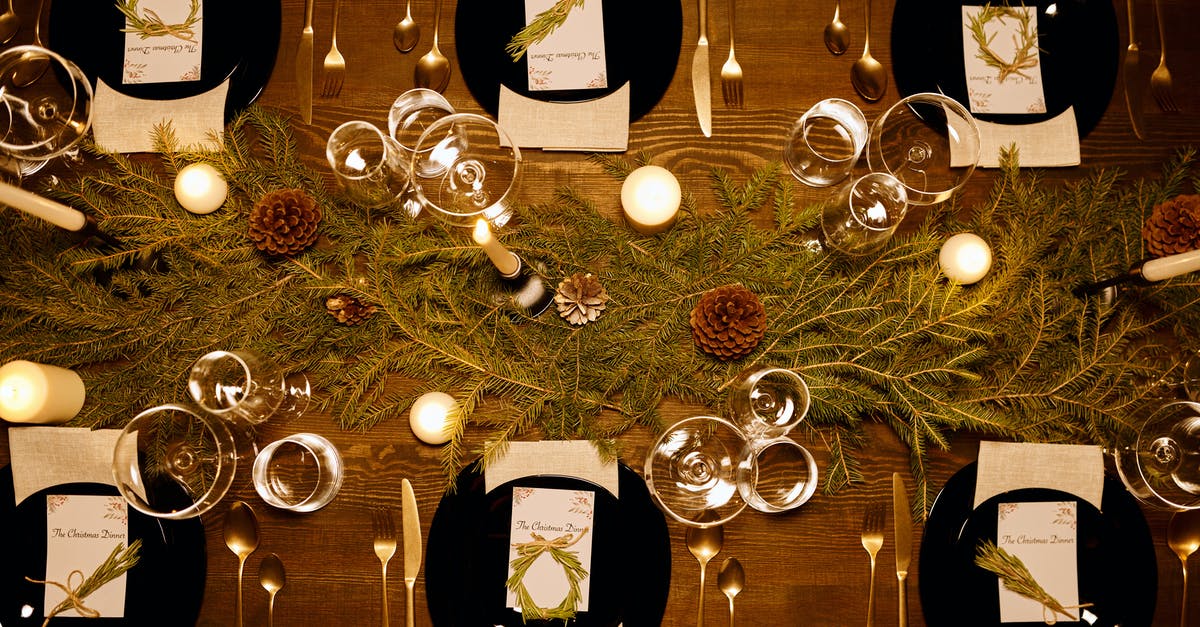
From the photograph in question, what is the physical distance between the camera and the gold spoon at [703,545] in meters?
1.09

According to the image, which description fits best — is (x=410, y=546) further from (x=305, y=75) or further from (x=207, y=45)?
(x=207, y=45)

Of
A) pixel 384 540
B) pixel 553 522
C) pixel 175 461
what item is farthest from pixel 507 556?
pixel 175 461

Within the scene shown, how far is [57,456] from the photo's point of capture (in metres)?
1.10

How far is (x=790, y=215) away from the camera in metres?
1.10

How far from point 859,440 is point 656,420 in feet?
1.10

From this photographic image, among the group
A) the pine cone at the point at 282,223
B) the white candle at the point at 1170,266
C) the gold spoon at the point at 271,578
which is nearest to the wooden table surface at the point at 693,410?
the gold spoon at the point at 271,578

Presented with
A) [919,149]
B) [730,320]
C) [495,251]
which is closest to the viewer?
[495,251]

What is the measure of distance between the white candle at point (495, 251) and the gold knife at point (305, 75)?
469 millimetres

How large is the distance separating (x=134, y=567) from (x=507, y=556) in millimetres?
611

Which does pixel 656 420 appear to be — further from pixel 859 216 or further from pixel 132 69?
pixel 132 69

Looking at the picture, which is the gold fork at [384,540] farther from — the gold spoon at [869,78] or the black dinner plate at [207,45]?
the gold spoon at [869,78]

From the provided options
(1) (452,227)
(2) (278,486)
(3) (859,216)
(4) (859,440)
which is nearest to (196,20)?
(1) (452,227)

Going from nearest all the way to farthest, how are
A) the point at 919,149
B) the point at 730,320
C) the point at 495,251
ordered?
the point at 495,251
the point at 730,320
the point at 919,149

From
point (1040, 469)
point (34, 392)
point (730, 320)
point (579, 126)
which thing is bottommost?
point (1040, 469)
